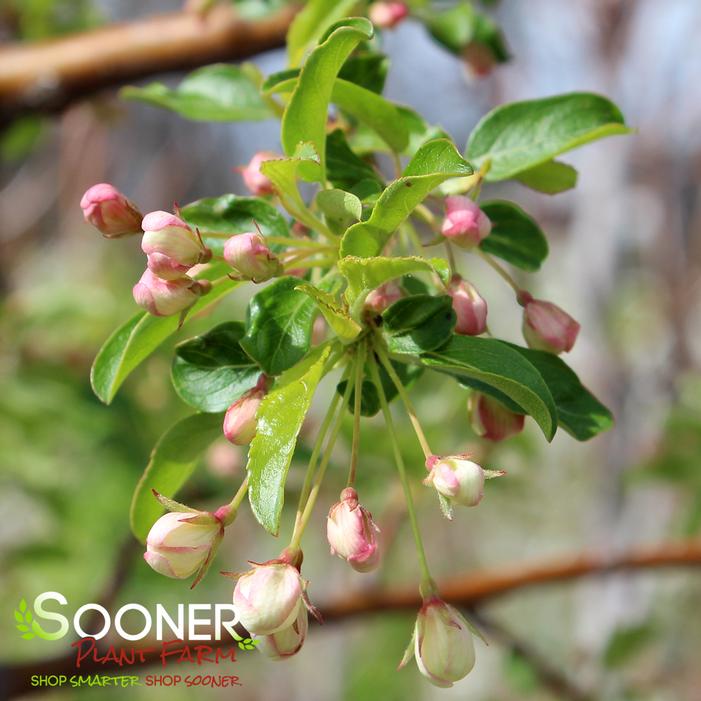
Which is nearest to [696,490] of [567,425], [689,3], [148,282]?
[567,425]

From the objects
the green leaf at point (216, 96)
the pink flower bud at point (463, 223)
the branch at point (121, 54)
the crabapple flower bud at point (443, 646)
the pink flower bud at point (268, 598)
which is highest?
the branch at point (121, 54)

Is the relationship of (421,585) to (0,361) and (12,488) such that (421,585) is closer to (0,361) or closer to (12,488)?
(0,361)

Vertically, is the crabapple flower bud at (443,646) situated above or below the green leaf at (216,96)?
below

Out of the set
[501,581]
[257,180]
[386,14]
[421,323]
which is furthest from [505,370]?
[501,581]

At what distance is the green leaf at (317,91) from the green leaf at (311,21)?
0.20 metres

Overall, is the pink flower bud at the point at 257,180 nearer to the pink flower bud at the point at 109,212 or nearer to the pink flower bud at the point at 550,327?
the pink flower bud at the point at 109,212

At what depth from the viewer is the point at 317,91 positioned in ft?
1.84

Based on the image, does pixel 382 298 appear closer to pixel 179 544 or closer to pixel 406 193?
pixel 406 193

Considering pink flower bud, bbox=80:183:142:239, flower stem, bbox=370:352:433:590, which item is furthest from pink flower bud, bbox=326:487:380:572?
pink flower bud, bbox=80:183:142:239

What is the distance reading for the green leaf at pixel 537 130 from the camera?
2.12 feet

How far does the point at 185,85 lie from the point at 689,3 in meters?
2.90

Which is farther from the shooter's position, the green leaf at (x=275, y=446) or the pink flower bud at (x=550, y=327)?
the pink flower bud at (x=550, y=327)

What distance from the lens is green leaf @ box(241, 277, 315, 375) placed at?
563 mm

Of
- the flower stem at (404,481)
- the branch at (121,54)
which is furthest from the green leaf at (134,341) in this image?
the branch at (121,54)
